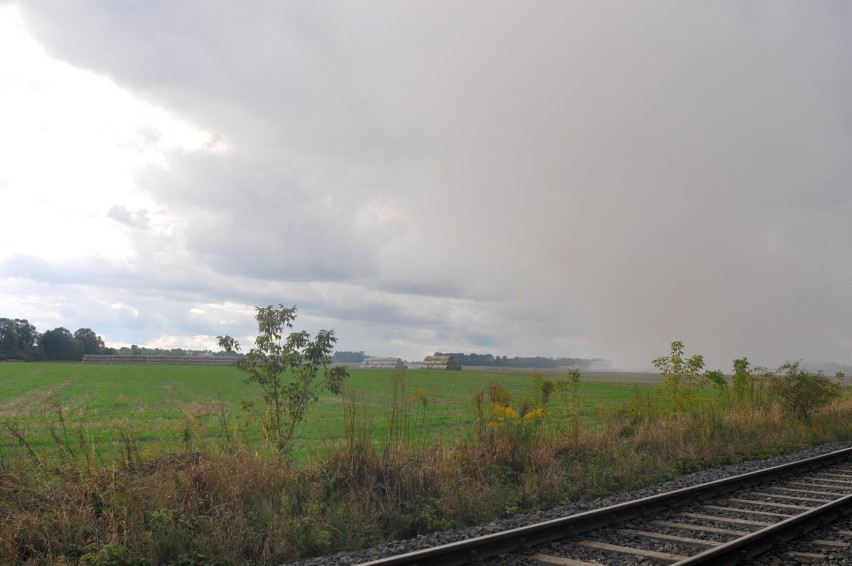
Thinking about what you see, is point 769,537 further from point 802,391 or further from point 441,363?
point 441,363

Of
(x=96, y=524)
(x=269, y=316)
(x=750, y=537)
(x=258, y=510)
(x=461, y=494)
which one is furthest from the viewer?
(x=269, y=316)

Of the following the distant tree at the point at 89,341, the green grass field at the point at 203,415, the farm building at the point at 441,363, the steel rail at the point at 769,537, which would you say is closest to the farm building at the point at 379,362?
the farm building at the point at 441,363

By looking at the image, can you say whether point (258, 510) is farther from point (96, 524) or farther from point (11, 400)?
point (11, 400)

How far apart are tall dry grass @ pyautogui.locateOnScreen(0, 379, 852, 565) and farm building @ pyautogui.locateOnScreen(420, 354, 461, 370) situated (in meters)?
127

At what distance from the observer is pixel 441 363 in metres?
143

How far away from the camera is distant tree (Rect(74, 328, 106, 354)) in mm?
150125

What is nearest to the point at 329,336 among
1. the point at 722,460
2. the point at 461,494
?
the point at 461,494

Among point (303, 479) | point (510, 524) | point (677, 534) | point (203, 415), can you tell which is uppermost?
point (203, 415)

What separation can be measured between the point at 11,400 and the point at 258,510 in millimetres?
40357

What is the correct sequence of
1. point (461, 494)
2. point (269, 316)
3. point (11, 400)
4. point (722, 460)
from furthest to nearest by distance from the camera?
point (11, 400)
point (722, 460)
point (269, 316)
point (461, 494)

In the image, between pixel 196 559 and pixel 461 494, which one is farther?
pixel 461 494

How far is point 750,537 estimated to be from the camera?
701 cm

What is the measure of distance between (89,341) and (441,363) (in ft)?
277

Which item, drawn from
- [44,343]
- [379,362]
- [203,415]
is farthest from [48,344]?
[203,415]
